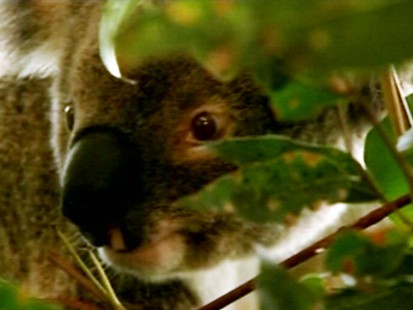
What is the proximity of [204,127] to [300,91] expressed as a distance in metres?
0.74

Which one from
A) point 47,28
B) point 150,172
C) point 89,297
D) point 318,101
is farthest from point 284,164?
point 89,297

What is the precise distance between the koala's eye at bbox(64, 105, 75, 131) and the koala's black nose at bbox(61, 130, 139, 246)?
5.6 inches

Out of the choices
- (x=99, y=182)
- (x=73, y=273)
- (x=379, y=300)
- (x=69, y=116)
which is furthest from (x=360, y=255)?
(x=69, y=116)

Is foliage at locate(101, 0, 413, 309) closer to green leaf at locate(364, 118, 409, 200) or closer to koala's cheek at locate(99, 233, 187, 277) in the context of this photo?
green leaf at locate(364, 118, 409, 200)

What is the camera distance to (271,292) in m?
0.41

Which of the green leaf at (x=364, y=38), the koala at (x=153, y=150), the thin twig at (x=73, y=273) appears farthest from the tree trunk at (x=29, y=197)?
the green leaf at (x=364, y=38)

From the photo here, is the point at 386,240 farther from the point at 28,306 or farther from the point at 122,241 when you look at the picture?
the point at 122,241

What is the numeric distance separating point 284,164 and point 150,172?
67 cm

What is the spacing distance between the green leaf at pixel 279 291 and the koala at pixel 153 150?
665mm

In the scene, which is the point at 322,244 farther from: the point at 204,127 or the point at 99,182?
the point at 204,127

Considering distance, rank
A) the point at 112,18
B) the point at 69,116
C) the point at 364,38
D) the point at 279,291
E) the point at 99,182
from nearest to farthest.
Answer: the point at 364,38 → the point at 279,291 → the point at 112,18 → the point at 99,182 → the point at 69,116

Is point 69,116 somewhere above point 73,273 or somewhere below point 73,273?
below

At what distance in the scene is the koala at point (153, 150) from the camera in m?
1.12

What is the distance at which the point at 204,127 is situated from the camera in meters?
1.22
